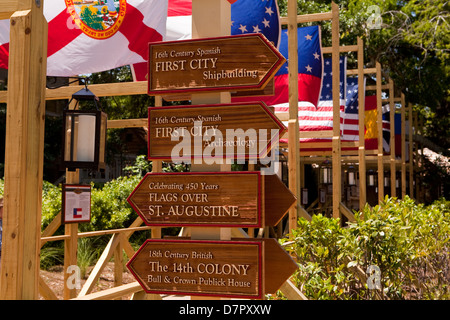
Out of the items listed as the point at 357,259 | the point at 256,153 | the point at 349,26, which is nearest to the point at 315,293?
the point at 357,259

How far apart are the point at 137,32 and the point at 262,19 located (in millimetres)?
1920

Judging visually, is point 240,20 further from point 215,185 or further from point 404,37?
point 404,37

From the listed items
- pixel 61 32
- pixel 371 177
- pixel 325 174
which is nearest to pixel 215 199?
pixel 61 32

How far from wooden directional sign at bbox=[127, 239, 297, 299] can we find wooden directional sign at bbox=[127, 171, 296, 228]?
0.47ft

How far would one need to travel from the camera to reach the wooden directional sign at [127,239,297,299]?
323 centimetres

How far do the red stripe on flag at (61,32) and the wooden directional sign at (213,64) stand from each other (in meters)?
3.21

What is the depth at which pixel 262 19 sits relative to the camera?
7535 millimetres

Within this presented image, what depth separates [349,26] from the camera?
17.5 metres

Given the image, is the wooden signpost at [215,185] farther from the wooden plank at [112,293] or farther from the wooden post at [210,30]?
the wooden plank at [112,293]

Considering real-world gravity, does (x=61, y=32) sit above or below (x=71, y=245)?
above

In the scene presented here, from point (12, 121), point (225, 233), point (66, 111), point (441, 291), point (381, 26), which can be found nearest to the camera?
point (12, 121)
